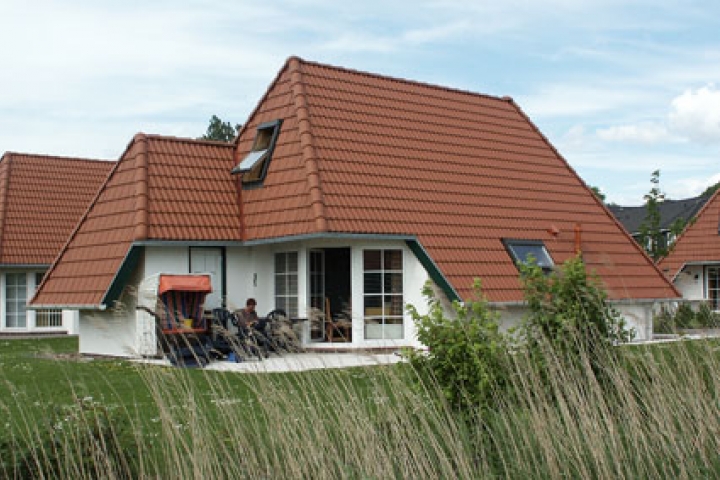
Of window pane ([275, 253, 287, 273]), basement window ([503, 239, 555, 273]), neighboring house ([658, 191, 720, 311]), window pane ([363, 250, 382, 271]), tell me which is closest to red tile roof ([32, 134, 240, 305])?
window pane ([275, 253, 287, 273])

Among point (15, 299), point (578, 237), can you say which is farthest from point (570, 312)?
point (15, 299)

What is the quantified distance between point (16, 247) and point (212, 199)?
491 inches

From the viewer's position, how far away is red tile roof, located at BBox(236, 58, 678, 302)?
19.7m

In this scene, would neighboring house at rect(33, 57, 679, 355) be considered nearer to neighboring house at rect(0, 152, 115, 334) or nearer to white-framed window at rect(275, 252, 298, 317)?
white-framed window at rect(275, 252, 298, 317)

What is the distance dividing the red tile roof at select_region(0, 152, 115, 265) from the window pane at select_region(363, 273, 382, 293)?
1506cm

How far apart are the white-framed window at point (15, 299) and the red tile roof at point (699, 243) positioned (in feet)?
77.2

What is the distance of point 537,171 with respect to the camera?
24.8 meters

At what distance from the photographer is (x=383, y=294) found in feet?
64.8

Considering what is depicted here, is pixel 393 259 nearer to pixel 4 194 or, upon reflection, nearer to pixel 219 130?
pixel 4 194

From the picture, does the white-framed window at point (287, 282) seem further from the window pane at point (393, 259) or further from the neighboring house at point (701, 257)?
the neighboring house at point (701, 257)

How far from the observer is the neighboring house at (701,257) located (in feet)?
117

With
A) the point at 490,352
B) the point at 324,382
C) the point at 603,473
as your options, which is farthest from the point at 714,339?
the point at 324,382

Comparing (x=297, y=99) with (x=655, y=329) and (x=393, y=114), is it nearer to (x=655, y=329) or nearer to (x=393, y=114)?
(x=393, y=114)

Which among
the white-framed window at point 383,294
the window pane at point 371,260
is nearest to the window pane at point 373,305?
the white-framed window at point 383,294
